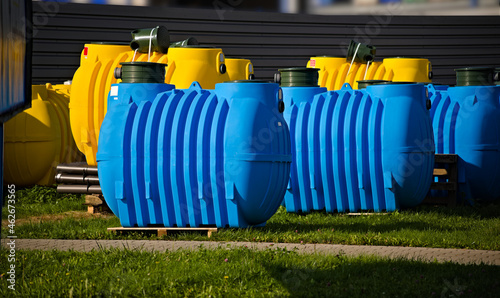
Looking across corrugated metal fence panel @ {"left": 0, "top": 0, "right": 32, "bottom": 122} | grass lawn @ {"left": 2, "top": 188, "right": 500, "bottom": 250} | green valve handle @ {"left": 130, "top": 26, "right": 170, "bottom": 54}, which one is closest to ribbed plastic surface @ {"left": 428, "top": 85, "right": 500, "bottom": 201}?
grass lawn @ {"left": 2, "top": 188, "right": 500, "bottom": 250}

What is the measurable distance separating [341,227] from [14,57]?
14.4 ft

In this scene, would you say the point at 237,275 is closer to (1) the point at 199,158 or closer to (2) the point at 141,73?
(1) the point at 199,158

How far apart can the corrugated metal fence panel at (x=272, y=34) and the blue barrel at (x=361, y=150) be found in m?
7.61

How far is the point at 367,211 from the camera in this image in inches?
298

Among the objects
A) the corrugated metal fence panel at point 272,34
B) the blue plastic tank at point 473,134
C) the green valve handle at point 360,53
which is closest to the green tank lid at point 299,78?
the blue plastic tank at point 473,134

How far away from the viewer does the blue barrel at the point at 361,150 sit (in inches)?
289

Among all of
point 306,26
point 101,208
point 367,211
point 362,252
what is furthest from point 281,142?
point 306,26

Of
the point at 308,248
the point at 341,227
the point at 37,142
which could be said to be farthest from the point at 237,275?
the point at 37,142

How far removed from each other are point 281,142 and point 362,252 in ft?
4.64

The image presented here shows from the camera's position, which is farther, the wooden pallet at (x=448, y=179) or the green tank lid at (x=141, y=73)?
the wooden pallet at (x=448, y=179)

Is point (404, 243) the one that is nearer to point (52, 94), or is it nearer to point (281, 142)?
point (281, 142)

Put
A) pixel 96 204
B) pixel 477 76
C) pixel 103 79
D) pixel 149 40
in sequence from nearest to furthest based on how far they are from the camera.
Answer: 1. pixel 96 204
2. pixel 477 76
3. pixel 103 79
4. pixel 149 40

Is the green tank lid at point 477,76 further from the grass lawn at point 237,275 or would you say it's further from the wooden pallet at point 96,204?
the wooden pallet at point 96,204

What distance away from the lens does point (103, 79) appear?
28.8ft
